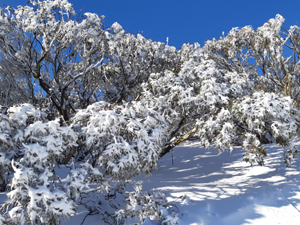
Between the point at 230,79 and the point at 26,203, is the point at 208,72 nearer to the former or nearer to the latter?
the point at 230,79

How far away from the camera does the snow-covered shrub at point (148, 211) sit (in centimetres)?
478

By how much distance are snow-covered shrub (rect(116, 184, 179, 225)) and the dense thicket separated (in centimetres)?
3

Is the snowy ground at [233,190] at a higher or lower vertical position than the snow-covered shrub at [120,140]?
lower

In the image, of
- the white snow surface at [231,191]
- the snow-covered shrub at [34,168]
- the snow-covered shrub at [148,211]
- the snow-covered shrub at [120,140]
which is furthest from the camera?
the white snow surface at [231,191]

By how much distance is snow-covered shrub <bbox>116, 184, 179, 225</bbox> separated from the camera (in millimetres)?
4777

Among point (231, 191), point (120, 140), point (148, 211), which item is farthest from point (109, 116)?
point (231, 191)

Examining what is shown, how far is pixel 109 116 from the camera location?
4.74m

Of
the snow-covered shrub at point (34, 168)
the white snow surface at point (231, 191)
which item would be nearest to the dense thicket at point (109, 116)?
the snow-covered shrub at point (34, 168)

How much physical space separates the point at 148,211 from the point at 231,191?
9.94 feet

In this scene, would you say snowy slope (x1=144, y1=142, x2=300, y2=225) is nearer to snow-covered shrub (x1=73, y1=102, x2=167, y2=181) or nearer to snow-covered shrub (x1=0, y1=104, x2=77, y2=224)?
snow-covered shrub (x1=73, y1=102, x2=167, y2=181)

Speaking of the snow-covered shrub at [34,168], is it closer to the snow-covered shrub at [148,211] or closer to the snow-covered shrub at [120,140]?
the snow-covered shrub at [120,140]

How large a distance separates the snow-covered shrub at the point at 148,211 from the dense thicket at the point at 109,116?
0.08ft

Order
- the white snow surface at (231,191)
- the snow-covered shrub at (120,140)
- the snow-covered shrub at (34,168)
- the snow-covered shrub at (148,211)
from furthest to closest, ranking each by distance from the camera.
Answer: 1. the white snow surface at (231,191)
2. the snow-covered shrub at (148,211)
3. the snow-covered shrub at (120,140)
4. the snow-covered shrub at (34,168)

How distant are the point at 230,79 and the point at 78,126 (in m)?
6.28
